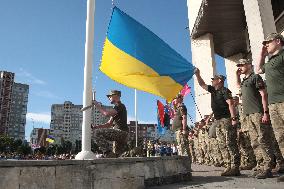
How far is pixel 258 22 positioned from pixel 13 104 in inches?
5782

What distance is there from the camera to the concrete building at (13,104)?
112m

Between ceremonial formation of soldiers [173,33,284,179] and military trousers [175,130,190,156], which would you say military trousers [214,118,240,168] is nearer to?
ceremonial formation of soldiers [173,33,284,179]

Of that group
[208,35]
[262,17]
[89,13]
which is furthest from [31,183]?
[208,35]

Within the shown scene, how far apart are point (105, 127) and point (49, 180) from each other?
2588 millimetres

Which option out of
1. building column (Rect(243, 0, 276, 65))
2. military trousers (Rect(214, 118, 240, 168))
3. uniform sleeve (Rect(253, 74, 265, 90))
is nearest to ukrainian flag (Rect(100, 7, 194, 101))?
military trousers (Rect(214, 118, 240, 168))

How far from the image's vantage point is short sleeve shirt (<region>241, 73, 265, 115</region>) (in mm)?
5380

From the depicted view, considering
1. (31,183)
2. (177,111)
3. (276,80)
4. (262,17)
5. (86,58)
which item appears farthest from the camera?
(262,17)

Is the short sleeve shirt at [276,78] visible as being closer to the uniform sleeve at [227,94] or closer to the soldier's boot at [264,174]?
the soldier's boot at [264,174]

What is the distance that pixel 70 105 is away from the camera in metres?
163

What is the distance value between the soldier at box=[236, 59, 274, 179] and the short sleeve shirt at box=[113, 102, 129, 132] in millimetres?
2201

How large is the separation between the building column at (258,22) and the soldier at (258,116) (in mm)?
4315

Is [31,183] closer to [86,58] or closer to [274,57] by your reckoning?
[86,58]

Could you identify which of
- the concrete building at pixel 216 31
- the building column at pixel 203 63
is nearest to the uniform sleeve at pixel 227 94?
the concrete building at pixel 216 31

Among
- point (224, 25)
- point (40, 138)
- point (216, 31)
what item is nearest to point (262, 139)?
point (224, 25)
